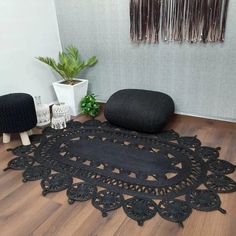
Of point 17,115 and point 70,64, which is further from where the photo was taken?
point 70,64

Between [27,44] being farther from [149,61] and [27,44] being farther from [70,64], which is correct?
[149,61]

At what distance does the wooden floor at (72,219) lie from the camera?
133cm

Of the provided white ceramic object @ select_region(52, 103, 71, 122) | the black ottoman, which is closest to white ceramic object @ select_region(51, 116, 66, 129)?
white ceramic object @ select_region(52, 103, 71, 122)

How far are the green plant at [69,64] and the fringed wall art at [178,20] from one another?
0.65 metres

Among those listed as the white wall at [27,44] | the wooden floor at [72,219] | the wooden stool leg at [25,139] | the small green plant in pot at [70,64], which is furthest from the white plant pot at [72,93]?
the wooden floor at [72,219]

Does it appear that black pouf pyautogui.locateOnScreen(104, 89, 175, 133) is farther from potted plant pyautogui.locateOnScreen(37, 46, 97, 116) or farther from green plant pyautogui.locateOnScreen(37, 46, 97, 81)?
green plant pyautogui.locateOnScreen(37, 46, 97, 81)

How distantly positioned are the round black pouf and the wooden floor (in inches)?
21.6

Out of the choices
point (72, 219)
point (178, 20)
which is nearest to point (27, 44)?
point (178, 20)

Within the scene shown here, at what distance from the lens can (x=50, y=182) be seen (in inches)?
68.4

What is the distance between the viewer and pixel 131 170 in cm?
181

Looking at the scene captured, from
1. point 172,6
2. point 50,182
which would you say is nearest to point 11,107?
point 50,182

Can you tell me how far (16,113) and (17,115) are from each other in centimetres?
2

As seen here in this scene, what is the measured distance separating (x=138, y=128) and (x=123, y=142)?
0.77ft

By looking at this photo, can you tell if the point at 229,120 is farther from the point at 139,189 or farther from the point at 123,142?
the point at 139,189
